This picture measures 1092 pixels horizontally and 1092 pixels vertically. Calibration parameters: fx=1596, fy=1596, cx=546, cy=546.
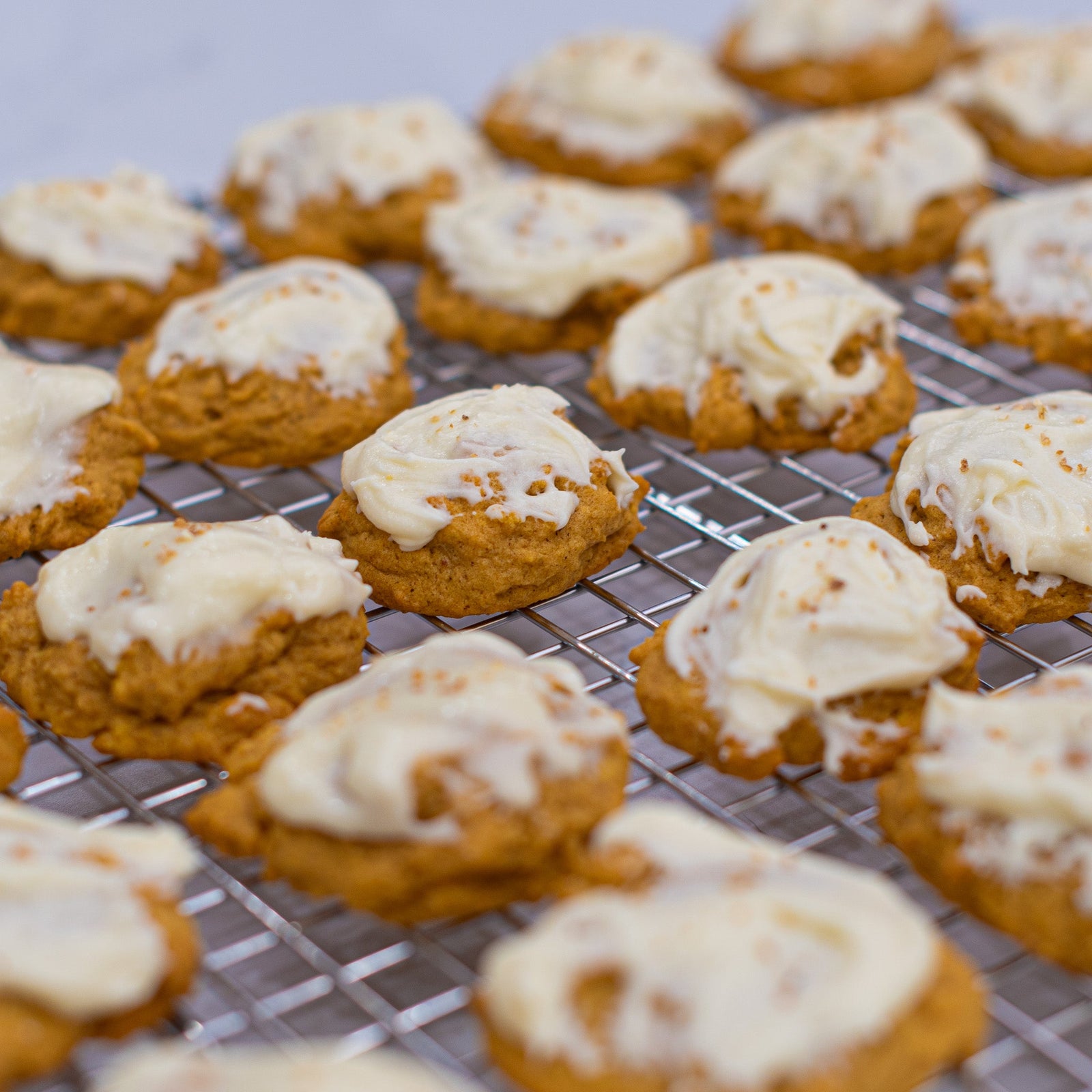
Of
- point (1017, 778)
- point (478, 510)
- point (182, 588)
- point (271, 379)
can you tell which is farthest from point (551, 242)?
point (1017, 778)

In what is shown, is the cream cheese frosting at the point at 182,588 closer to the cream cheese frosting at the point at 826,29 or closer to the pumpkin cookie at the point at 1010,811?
the pumpkin cookie at the point at 1010,811

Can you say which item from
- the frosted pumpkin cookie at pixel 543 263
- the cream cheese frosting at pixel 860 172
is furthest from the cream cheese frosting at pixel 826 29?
the frosted pumpkin cookie at pixel 543 263

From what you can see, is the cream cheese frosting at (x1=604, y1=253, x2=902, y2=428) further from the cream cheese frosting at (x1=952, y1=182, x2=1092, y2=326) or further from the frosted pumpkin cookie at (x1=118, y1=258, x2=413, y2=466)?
the frosted pumpkin cookie at (x1=118, y1=258, x2=413, y2=466)

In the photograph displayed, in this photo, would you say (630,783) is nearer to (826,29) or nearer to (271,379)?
(271,379)

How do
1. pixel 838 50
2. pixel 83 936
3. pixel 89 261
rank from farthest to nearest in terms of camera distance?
pixel 838 50
pixel 89 261
pixel 83 936

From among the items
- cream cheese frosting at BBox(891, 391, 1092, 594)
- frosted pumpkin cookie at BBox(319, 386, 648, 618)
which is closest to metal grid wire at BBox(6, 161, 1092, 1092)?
frosted pumpkin cookie at BBox(319, 386, 648, 618)

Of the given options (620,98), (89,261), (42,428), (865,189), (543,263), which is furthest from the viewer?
(620,98)

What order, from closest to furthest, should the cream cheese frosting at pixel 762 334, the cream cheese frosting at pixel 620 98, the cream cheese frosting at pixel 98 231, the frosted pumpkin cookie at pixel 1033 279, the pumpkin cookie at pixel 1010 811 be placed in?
the pumpkin cookie at pixel 1010 811, the cream cheese frosting at pixel 762 334, the frosted pumpkin cookie at pixel 1033 279, the cream cheese frosting at pixel 98 231, the cream cheese frosting at pixel 620 98
